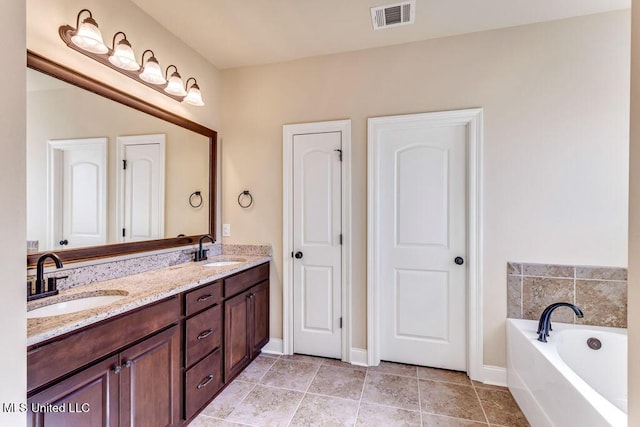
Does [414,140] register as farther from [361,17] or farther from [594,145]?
[594,145]

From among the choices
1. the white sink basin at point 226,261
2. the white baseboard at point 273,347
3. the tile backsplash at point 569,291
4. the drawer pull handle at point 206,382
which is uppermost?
the white sink basin at point 226,261

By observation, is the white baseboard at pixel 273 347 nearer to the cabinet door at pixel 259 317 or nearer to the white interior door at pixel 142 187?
the cabinet door at pixel 259 317

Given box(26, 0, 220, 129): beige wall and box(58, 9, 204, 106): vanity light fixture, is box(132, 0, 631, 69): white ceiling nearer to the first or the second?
box(26, 0, 220, 129): beige wall

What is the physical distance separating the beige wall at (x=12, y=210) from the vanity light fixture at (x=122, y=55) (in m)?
1.04

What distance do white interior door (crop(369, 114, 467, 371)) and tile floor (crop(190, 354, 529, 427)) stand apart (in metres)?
0.24

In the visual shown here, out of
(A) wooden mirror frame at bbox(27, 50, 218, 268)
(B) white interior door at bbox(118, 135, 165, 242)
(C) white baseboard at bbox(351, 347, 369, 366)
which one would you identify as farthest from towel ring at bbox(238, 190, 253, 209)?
(C) white baseboard at bbox(351, 347, 369, 366)

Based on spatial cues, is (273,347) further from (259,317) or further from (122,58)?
(122,58)

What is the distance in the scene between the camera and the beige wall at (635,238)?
2.84ft

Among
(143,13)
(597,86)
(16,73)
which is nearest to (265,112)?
(143,13)

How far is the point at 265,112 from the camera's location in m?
2.71

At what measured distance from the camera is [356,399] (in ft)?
6.57

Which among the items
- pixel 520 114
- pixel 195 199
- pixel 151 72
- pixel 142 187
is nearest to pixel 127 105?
pixel 151 72

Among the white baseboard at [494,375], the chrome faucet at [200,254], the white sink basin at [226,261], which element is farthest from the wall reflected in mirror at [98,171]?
the white baseboard at [494,375]

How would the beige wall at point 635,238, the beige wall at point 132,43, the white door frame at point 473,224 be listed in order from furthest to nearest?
1. the white door frame at point 473,224
2. the beige wall at point 132,43
3. the beige wall at point 635,238
